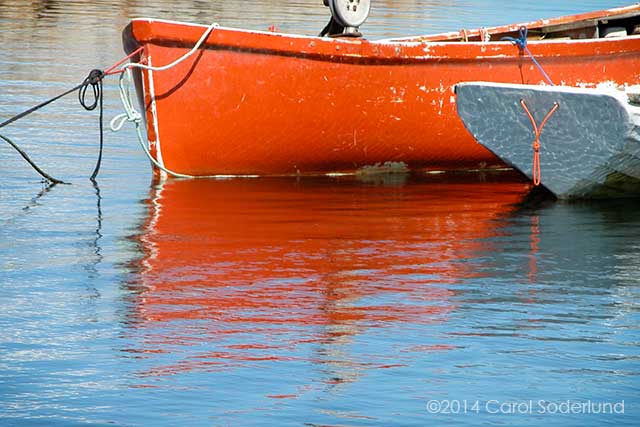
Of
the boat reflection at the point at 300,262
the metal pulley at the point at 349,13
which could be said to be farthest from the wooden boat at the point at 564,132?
the metal pulley at the point at 349,13

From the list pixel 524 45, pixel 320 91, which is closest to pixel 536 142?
pixel 524 45

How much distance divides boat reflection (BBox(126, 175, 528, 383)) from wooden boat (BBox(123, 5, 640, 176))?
0.23 m

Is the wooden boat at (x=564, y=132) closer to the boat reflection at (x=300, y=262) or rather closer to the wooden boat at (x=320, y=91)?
the boat reflection at (x=300, y=262)

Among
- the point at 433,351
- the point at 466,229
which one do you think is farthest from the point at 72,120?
the point at 433,351

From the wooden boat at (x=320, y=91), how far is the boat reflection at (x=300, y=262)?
0.23 metres

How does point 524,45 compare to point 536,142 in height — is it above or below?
above

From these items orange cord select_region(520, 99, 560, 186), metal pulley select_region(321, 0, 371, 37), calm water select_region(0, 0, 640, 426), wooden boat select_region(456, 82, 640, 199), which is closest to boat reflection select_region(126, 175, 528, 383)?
calm water select_region(0, 0, 640, 426)

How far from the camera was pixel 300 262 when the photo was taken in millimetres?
7660

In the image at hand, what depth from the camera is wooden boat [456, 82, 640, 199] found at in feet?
29.6

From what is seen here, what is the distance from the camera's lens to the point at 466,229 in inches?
350

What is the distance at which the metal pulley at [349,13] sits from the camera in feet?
34.8

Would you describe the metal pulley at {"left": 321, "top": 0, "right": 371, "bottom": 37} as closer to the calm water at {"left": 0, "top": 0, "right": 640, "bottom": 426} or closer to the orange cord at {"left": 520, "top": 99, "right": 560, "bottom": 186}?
the calm water at {"left": 0, "top": 0, "right": 640, "bottom": 426}

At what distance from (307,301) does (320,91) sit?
4.00 metres

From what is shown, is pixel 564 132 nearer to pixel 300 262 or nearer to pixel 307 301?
pixel 300 262
